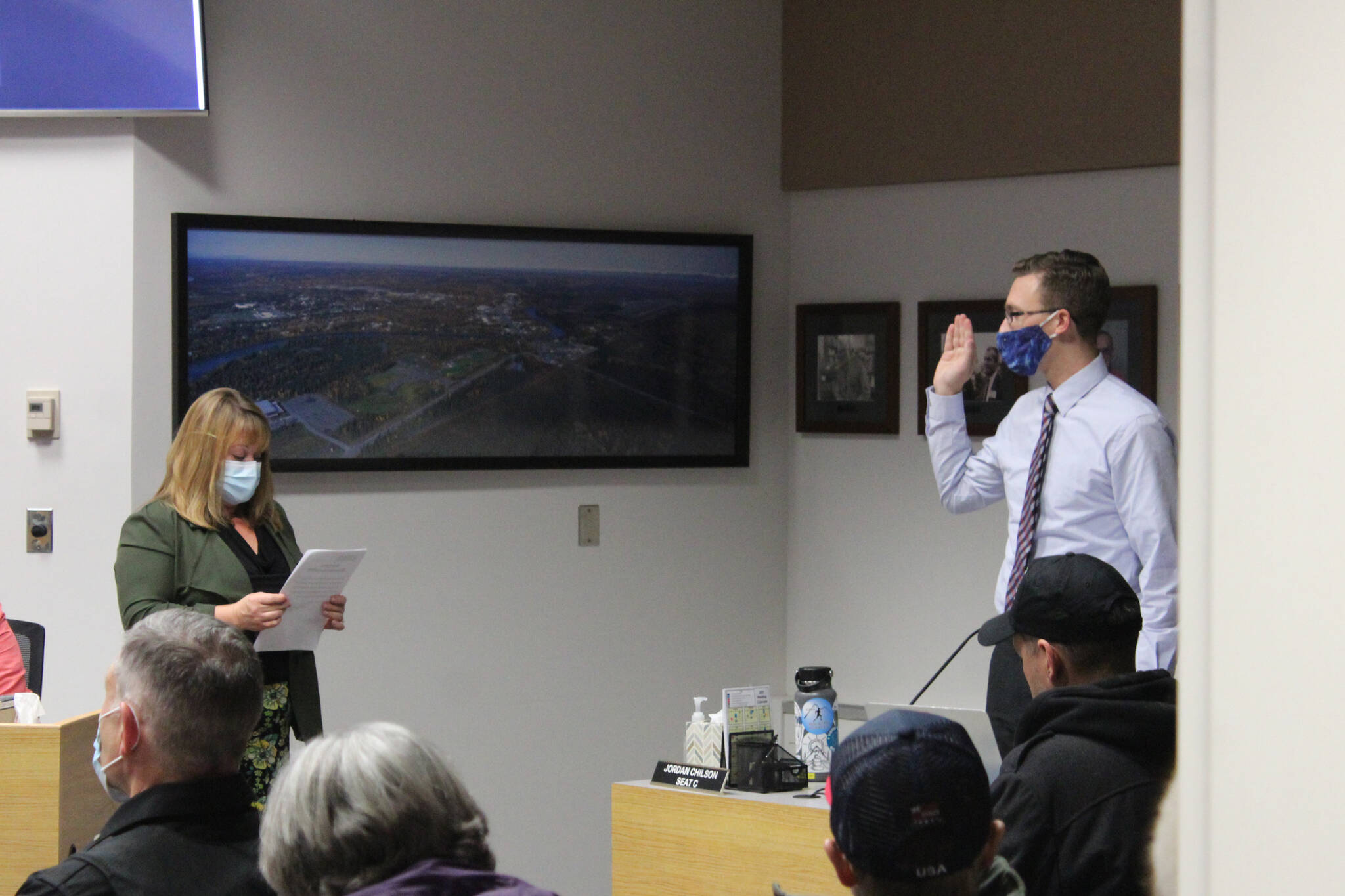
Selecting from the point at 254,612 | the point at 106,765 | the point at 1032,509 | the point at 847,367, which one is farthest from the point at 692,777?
the point at 847,367

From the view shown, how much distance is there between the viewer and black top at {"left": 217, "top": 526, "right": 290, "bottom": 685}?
3.46 meters

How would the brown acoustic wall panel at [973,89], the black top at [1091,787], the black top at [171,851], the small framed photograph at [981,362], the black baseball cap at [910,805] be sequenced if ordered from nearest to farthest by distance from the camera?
the black baseball cap at [910,805], the black top at [171,851], the black top at [1091,787], the brown acoustic wall panel at [973,89], the small framed photograph at [981,362]

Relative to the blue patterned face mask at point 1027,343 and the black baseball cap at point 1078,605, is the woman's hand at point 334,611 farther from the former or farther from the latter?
the black baseball cap at point 1078,605

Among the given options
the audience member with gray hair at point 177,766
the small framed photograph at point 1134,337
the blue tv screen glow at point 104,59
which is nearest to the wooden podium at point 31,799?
the audience member with gray hair at point 177,766

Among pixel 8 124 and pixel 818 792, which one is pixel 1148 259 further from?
pixel 8 124

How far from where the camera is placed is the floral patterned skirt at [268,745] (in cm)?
333

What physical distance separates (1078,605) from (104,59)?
128 inches

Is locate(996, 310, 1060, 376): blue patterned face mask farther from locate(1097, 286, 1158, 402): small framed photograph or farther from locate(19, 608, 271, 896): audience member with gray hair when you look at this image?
locate(19, 608, 271, 896): audience member with gray hair

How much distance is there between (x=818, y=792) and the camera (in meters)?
2.98

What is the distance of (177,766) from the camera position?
6.47 ft

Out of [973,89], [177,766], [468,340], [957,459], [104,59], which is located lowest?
[177,766]

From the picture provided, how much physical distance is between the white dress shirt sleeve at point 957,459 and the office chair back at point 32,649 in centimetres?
231

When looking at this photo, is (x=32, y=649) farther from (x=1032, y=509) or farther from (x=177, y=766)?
(x=1032, y=509)

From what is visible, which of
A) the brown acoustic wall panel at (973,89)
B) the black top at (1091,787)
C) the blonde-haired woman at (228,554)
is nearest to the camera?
the black top at (1091,787)
